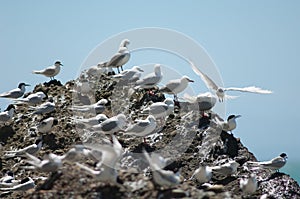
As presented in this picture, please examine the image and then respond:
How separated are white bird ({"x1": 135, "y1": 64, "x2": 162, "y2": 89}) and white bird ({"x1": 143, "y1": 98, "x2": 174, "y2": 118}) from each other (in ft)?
4.56

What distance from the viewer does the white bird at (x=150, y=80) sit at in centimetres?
2386

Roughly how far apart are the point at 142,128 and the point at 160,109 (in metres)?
1.24

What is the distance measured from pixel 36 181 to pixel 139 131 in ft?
10.5

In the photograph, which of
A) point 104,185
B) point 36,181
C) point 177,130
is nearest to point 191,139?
point 177,130

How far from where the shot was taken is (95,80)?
2548 centimetres

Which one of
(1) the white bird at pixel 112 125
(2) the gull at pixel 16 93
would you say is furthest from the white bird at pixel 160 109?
(2) the gull at pixel 16 93

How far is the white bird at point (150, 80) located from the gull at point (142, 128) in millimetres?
2436

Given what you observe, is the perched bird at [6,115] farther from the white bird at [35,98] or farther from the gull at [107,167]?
the gull at [107,167]

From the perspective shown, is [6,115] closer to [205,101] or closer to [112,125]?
[112,125]

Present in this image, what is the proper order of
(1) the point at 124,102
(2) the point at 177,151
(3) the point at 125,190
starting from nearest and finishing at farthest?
1. (3) the point at 125,190
2. (2) the point at 177,151
3. (1) the point at 124,102

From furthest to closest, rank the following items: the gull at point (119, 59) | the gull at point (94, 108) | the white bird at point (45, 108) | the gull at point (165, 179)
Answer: the gull at point (119, 59) < the white bird at point (45, 108) < the gull at point (94, 108) < the gull at point (165, 179)

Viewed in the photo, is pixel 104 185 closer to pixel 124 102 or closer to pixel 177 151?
pixel 177 151

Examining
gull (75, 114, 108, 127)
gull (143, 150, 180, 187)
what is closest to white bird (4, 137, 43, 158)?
gull (75, 114, 108, 127)

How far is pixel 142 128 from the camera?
21.3m
